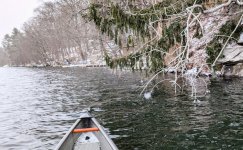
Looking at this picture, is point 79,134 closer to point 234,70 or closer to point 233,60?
point 233,60

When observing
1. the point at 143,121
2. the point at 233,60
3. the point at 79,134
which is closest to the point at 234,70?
the point at 233,60

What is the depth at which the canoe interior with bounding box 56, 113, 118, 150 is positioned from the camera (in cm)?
918

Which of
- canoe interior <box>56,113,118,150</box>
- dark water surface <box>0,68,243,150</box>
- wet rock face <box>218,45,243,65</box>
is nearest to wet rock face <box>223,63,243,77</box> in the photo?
wet rock face <box>218,45,243,65</box>

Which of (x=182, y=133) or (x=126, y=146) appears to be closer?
(x=126, y=146)

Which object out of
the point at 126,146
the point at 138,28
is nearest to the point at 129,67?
the point at 138,28

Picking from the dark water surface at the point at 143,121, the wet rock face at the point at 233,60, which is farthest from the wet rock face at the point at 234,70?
the dark water surface at the point at 143,121

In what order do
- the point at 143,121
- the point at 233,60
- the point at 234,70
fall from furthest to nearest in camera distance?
the point at 234,70 → the point at 233,60 → the point at 143,121

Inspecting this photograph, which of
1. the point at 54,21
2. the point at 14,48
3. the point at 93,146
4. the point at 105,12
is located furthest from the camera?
the point at 14,48

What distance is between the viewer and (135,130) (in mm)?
12891

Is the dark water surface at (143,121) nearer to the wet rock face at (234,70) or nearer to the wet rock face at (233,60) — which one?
the wet rock face at (233,60)

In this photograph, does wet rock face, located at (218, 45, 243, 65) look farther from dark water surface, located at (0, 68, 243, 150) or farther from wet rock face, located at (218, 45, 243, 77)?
dark water surface, located at (0, 68, 243, 150)

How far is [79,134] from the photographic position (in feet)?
35.8

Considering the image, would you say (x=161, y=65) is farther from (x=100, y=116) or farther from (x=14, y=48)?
(x=14, y=48)

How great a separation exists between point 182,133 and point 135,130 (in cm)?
190
